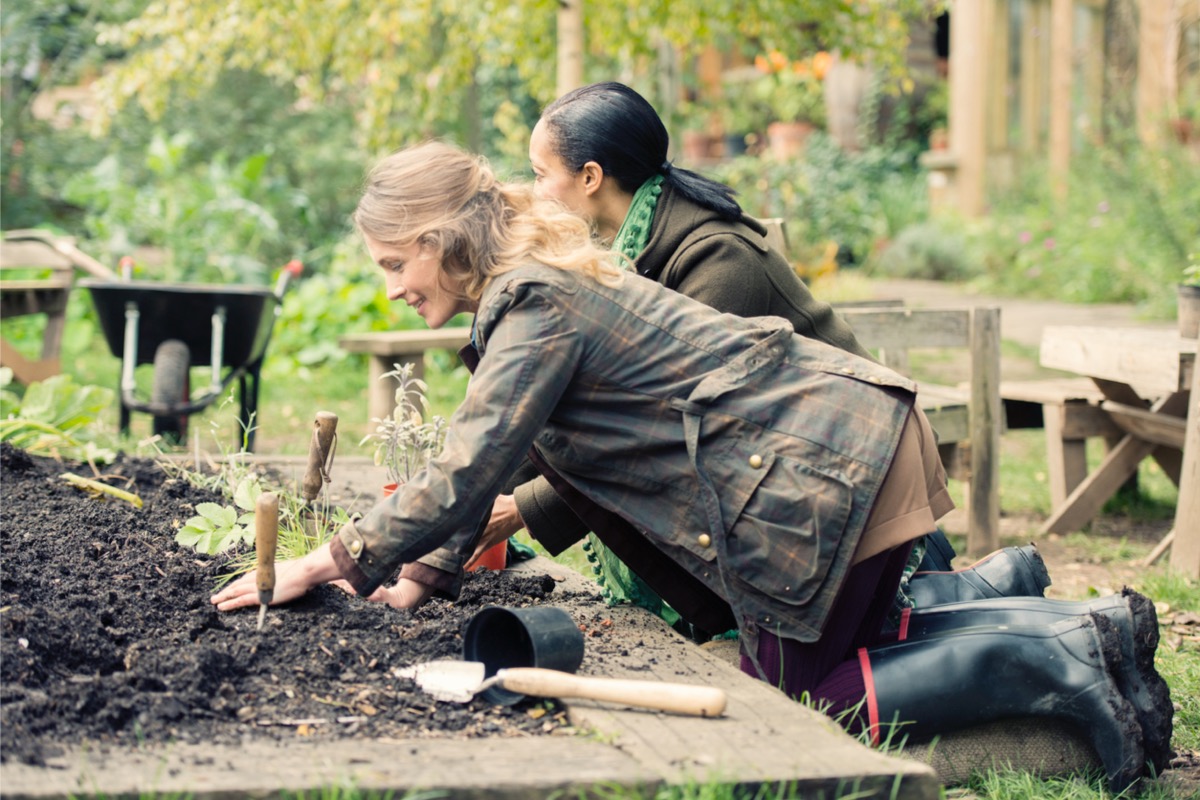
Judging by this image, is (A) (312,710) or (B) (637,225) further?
(B) (637,225)

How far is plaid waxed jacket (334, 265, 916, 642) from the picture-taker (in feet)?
7.61

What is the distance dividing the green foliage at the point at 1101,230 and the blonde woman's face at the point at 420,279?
712 centimetres

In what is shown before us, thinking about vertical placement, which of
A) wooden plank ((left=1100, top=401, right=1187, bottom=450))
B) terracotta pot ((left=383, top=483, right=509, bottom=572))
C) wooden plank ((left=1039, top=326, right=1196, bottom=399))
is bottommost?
wooden plank ((left=1100, top=401, right=1187, bottom=450))

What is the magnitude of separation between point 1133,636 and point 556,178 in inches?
67.1

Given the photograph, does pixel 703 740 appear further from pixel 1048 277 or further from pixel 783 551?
pixel 1048 277

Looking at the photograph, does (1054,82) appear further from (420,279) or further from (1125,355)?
(420,279)

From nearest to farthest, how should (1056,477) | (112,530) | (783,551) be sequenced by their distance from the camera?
(783,551) → (112,530) → (1056,477)

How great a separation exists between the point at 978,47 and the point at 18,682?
12619 millimetres

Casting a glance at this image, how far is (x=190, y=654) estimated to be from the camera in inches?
91.7

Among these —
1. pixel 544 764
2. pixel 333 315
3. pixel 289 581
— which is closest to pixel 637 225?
pixel 289 581

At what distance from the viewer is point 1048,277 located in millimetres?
11367

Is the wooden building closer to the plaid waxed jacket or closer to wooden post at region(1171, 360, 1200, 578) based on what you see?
wooden post at region(1171, 360, 1200, 578)

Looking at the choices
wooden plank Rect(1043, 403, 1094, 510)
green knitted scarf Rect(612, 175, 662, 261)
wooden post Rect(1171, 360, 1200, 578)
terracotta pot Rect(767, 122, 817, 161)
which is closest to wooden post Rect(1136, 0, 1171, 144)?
terracotta pot Rect(767, 122, 817, 161)

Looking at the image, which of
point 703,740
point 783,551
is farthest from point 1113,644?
point 703,740
